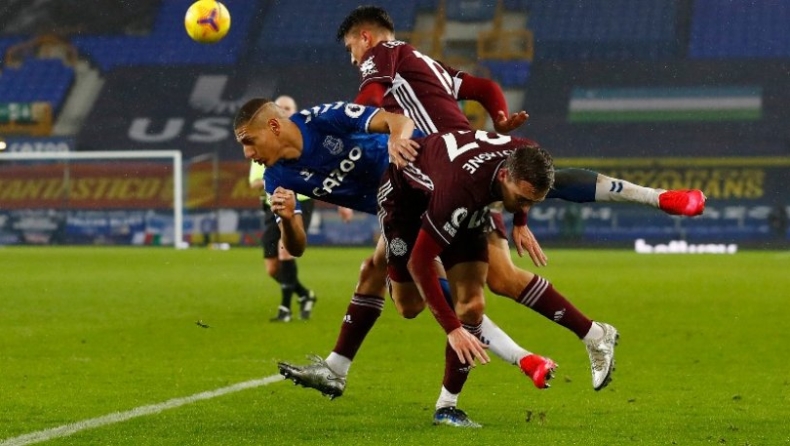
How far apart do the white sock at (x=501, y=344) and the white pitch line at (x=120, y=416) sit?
160 centimetres

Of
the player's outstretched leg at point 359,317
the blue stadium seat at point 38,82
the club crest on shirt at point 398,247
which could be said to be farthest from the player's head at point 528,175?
the blue stadium seat at point 38,82

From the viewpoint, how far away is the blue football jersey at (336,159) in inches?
245

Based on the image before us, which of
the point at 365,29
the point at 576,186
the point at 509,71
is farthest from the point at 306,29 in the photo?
the point at 576,186

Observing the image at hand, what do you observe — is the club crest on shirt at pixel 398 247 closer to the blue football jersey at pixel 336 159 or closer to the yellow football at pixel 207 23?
the blue football jersey at pixel 336 159

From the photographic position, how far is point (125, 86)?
1507 inches

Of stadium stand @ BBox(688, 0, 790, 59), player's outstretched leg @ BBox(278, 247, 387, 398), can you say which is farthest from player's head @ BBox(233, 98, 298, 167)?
stadium stand @ BBox(688, 0, 790, 59)

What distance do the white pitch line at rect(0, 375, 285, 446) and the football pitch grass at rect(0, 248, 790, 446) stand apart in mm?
15

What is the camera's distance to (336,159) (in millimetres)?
6332

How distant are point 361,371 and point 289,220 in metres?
2.50

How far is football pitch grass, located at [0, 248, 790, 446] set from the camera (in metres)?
5.86

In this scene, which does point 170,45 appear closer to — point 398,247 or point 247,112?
point 247,112

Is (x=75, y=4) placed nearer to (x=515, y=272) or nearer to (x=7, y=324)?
(x=7, y=324)

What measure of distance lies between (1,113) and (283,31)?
8431 millimetres

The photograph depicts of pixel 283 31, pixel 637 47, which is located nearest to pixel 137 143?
pixel 283 31
